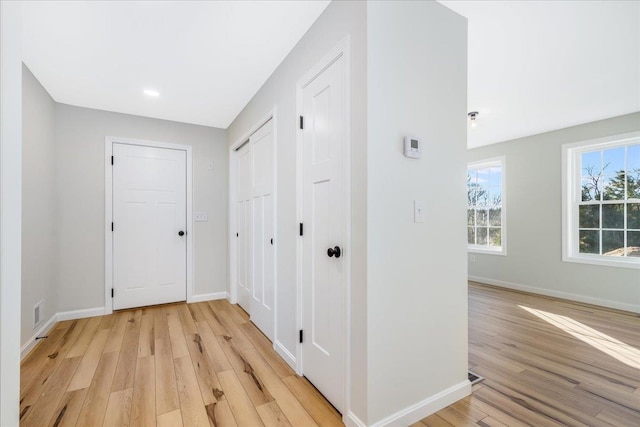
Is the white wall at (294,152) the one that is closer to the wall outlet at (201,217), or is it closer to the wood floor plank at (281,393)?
the wood floor plank at (281,393)

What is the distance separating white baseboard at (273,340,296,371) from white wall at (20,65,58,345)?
6.98 feet

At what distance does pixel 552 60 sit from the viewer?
242cm

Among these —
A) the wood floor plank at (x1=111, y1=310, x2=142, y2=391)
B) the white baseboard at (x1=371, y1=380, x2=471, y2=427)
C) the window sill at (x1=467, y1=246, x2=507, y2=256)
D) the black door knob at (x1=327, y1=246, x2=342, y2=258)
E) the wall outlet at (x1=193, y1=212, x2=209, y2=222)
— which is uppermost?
the wall outlet at (x1=193, y1=212, x2=209, y2=222)

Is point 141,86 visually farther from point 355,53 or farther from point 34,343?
point 34,343

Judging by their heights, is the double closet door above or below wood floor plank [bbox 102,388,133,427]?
above

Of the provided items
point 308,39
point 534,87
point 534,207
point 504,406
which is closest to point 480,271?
point 534,207

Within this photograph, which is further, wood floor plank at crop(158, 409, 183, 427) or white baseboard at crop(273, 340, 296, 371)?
white baseboard at crop(273, 340, 296, 371)

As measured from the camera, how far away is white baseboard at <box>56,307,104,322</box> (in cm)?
319

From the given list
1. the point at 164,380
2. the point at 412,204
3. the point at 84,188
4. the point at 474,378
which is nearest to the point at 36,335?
the point at 84,188

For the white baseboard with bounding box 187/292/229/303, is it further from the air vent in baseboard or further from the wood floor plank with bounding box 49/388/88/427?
the air vent in baseboard

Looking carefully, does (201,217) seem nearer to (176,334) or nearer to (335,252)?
(176,334)

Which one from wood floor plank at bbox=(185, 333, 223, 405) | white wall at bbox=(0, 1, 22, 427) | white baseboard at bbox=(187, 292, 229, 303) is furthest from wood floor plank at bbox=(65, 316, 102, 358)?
white wall at bbox=(0, 1, 22, 427)

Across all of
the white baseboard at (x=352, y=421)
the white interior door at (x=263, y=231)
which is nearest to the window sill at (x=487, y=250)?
the white interior door at (x=263, y=231)

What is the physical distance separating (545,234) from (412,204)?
3.87m
